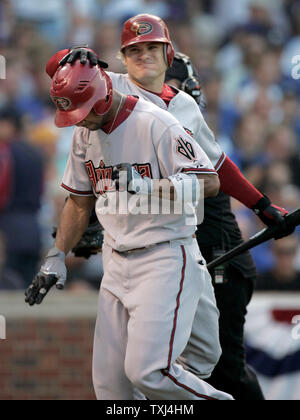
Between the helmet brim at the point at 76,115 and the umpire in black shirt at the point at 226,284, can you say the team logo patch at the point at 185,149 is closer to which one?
the helmet brim at the point at 76,115

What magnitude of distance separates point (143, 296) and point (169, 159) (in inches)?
24.3

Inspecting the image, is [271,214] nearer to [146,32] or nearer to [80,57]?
[146,32]

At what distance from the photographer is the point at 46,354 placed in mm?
6180

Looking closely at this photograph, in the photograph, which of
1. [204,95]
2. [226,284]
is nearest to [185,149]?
[226,284]

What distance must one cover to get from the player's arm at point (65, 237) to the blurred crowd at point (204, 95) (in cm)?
254

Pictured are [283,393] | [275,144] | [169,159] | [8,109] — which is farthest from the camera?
[275,144]

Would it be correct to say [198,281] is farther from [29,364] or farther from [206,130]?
[29,364]

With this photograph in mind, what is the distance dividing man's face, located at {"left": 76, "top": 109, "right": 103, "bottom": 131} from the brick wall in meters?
2.50

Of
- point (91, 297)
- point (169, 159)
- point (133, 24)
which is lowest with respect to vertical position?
point (91, 297)

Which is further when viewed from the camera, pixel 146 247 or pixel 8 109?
pixel 8 109

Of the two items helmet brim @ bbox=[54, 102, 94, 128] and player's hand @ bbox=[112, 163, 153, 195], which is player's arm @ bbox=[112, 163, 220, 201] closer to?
player's hand @ bbox=[112, 163, 153, 195]

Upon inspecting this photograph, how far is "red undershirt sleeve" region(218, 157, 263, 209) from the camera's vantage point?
4.53 metres

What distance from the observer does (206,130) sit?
4480 millimetres

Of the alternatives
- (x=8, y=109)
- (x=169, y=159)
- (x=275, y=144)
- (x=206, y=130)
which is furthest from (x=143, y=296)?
(x=275, y=144)
